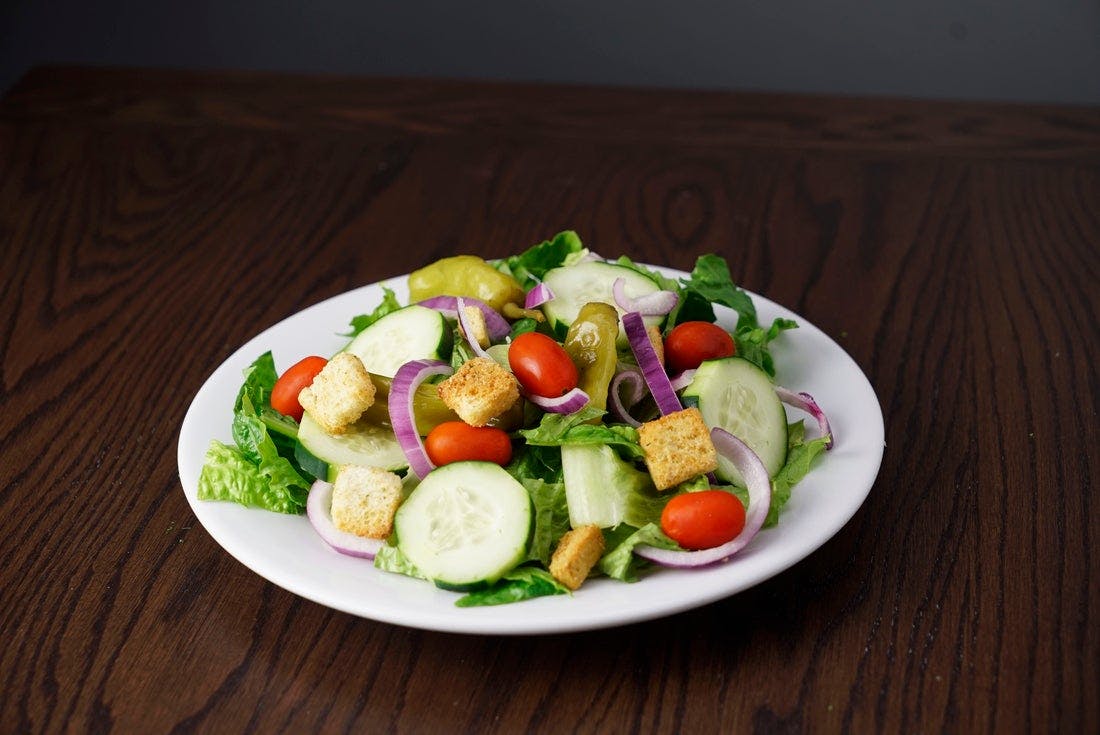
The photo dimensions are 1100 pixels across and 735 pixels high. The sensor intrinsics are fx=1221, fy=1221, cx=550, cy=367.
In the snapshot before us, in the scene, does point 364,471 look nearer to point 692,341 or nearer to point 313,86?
point 692,341

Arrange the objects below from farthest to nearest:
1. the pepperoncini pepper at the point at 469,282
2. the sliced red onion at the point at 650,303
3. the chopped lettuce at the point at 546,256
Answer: the chopped lettuce at the point at 546,256
the pepperoncini pepper at the point at 469,282
the sliced red onion at the point at 650,303

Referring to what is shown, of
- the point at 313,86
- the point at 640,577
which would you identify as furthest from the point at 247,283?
the point at 640,577

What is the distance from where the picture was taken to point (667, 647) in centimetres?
189

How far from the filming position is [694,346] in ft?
7.70

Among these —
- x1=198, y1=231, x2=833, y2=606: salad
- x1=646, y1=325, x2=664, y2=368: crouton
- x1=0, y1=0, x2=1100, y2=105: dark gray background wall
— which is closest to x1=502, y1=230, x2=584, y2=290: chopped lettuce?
x1=198, y1=231, x2=833, y2=606: salad

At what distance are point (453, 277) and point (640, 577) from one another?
0.97m

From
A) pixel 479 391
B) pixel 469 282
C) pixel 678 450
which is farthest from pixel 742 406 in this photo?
pixel 469 282

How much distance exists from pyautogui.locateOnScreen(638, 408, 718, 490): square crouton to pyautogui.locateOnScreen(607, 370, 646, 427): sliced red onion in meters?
0.23

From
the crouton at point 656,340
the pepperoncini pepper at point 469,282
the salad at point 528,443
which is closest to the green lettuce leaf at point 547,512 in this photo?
the salad at point 528,443

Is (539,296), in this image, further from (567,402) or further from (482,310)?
(567,402)

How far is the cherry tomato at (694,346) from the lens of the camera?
2344mm

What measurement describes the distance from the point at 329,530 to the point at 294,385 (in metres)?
0.40

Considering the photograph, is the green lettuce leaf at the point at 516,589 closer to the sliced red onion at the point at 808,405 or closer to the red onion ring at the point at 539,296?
the sliced red onion at the point at 808,405

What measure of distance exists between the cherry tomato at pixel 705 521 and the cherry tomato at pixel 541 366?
345 mm
